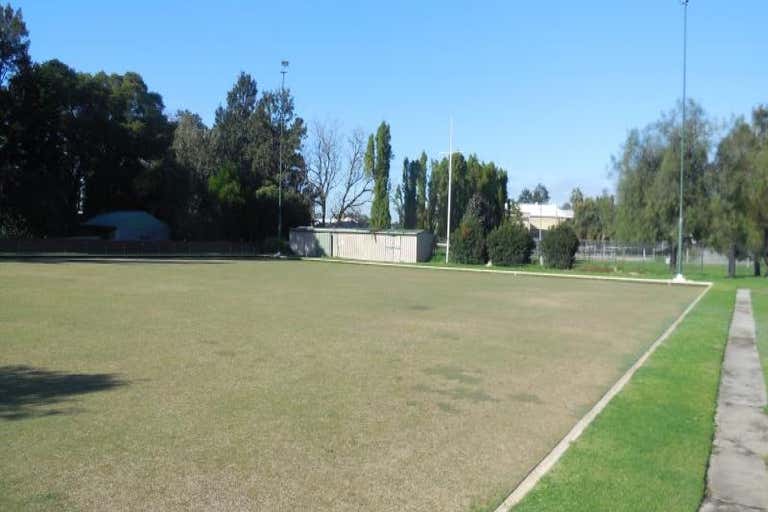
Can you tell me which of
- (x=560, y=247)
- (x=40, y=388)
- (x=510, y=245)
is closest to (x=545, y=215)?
(x=510, y=245)

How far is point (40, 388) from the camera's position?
8328mm

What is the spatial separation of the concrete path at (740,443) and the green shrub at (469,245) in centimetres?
3976

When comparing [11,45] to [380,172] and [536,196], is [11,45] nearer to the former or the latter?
[380,172]

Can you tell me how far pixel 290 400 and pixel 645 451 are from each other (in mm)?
4053

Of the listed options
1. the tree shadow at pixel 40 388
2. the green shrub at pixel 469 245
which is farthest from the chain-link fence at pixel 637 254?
the tree shadow at pixel 40 388

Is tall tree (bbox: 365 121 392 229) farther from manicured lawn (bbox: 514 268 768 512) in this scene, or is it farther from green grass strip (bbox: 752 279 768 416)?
manicured lawn (bbox: 514 268 768 512)

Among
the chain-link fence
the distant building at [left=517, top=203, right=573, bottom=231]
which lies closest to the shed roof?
the chain-link fence

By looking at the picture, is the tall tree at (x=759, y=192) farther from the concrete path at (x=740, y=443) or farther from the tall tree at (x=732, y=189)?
the concrete path at (x=740, y=443)

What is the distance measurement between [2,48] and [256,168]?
29069mm

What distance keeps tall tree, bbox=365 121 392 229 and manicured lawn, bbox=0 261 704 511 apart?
46.4 m

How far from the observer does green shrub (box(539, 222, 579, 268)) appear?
47.2 metres

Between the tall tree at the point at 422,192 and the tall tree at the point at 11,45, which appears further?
the tall tree at the point at 422,192

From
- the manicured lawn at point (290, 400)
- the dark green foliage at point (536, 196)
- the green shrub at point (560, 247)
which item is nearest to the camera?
the manicured lawn at point (290, 400)

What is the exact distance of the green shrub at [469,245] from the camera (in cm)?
5191
